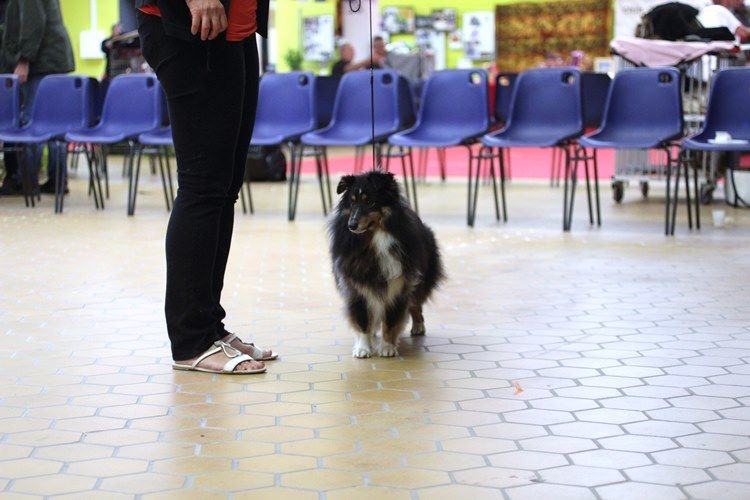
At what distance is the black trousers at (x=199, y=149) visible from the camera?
3080 mm

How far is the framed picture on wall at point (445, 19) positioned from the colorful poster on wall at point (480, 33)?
22 cm

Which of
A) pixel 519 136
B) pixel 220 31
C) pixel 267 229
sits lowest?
pixel 267 229

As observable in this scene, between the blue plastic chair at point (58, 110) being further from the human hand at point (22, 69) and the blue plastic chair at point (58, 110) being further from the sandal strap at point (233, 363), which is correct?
the sandal strap at point (233, 363)

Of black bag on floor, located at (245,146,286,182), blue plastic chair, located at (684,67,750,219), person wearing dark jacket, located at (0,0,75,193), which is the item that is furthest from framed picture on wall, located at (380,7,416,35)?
blue plastic chair, located at (684,67,750,219)

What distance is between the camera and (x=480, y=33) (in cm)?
1853

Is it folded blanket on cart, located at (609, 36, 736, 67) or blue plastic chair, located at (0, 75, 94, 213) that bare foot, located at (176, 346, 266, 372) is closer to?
blue plastic chair, located at (0, 75, 94, 213)

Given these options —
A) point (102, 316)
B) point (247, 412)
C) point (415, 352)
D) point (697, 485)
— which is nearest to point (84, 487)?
point (247, 412)

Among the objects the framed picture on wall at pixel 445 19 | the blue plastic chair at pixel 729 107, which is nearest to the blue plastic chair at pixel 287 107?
the blue plastic chair at pixel 729 107

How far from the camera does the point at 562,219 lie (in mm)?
7137

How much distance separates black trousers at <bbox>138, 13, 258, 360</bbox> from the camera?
308 centimetres

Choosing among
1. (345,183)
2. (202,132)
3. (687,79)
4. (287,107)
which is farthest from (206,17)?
(687,79)

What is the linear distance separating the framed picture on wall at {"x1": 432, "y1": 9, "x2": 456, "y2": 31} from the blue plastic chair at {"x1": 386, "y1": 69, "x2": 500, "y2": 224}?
11348 mm

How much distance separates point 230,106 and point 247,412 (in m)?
0.88

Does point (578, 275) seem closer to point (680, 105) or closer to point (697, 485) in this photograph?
point (680, 105)
